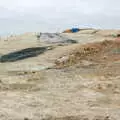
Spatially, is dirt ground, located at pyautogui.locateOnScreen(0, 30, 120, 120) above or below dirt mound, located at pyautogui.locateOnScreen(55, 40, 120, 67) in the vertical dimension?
below

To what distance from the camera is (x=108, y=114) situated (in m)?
7.77

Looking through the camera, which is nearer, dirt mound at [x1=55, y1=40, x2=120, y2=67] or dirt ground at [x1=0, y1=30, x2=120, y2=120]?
dirt ground at [x1=0, y1=30, x2=120, y2=120]

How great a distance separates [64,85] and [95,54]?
19.5 ft

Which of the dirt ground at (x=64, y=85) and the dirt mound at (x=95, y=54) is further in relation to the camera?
the dirt mound at (x=95, y=54)

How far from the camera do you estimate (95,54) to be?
1648 centimetres

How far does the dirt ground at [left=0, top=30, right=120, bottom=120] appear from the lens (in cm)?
793

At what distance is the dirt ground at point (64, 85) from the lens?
26.0 ft

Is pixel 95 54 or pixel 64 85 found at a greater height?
pixel 95 54

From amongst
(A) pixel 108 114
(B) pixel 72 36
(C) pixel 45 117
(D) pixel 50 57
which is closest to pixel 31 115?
(C) pixel 45 117

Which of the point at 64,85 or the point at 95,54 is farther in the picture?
the point at 95,54

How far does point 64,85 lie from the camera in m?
10.8

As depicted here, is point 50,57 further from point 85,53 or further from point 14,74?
→ point 14,74

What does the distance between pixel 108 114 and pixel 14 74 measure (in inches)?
226

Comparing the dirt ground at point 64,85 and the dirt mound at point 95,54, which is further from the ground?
the dirt mound at point 95,54
